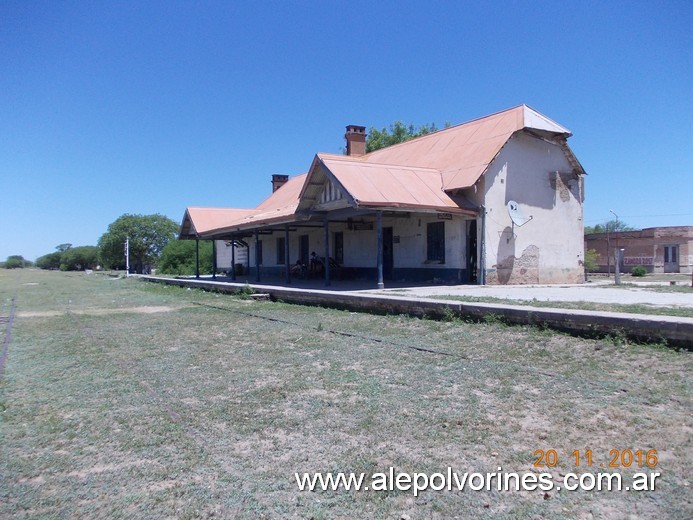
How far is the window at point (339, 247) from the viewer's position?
2283cm

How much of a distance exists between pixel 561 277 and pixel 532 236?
82.2 inches

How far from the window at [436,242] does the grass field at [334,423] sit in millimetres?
9658

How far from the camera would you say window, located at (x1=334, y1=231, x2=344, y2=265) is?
22827mm

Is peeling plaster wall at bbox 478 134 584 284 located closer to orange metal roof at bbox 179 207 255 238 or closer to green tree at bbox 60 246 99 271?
orange metal roof at bbox 179 207 255 238

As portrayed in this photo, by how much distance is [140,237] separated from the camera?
238 ft

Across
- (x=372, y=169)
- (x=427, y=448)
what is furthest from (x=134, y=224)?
(x=427, y=448)

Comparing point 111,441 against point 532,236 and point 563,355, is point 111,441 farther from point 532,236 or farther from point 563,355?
point 532,236

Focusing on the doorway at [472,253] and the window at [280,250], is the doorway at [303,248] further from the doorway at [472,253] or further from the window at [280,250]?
the doorway at [472,253]

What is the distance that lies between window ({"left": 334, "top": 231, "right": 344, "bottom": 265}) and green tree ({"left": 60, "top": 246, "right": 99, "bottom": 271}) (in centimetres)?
11411

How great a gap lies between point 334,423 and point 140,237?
242ft

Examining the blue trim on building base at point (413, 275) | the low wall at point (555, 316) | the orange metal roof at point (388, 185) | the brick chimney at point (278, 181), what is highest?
the brick chimney at point (278, 181)

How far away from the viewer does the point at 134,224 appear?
7262cm

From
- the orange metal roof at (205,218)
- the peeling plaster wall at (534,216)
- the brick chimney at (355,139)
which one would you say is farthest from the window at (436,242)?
the orange metal roof at (205,218)
